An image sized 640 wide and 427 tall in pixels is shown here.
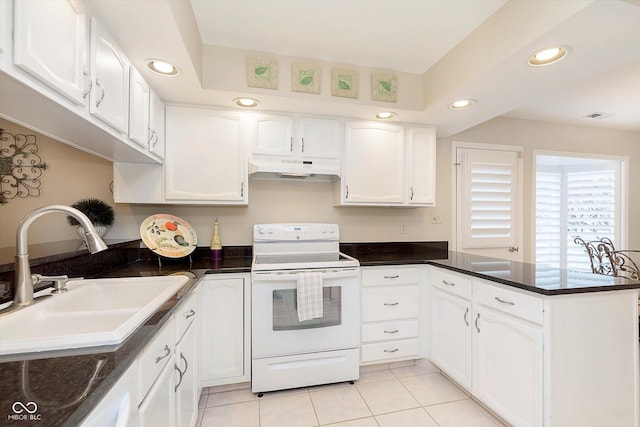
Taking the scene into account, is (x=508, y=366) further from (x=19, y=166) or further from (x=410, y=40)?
(x=19, y=166)

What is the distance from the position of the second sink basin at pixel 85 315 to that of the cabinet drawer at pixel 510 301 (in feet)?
5.82

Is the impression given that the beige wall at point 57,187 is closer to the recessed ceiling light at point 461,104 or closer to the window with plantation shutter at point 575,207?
the recessed ceiling light at point 461,104

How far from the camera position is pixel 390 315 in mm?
2191

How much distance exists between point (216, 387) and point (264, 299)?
0.77 meters

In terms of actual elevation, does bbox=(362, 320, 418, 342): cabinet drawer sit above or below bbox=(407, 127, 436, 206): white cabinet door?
below

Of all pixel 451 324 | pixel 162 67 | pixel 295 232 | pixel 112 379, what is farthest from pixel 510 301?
pixel 162 67

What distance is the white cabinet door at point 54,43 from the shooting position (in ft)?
2.60

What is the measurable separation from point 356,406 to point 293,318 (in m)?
0.70

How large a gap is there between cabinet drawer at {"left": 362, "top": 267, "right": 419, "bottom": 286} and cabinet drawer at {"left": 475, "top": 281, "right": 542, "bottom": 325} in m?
0.54

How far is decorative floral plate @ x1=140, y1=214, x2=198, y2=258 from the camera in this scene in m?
1.95

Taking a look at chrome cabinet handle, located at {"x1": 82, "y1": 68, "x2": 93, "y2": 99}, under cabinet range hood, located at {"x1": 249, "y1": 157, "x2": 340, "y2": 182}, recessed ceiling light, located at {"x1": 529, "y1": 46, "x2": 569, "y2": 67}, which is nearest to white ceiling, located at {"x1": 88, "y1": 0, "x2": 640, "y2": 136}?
recessed ceiling light, located at {"x1": 529, "y1": 46, "x2": 569, "y2": 67}

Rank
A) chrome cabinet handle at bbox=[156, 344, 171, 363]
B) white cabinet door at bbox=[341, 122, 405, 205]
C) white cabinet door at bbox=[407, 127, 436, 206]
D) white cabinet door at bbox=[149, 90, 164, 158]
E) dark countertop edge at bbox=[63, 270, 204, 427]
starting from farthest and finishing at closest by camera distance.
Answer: white cabinet door at bbox=[407, 127, 436, 206]
white cabinet door at bbox=[341, 122, 405, 205]
white cabinet door at bbox=[149, 90, 164, 158]
chrome cabinet handle at bbox=[156, 344, 171, 363]
dark countertop edge at bbox=[63, 270, 204, 427]

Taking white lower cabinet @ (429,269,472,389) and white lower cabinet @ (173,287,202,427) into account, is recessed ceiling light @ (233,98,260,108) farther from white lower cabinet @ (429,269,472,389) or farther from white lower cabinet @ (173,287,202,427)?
white lower cabinet @ (429,269,472,389)

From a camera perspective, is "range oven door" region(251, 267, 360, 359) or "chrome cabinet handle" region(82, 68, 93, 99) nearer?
"chrome cabinet handle" region(82, 68, 93, 99)
